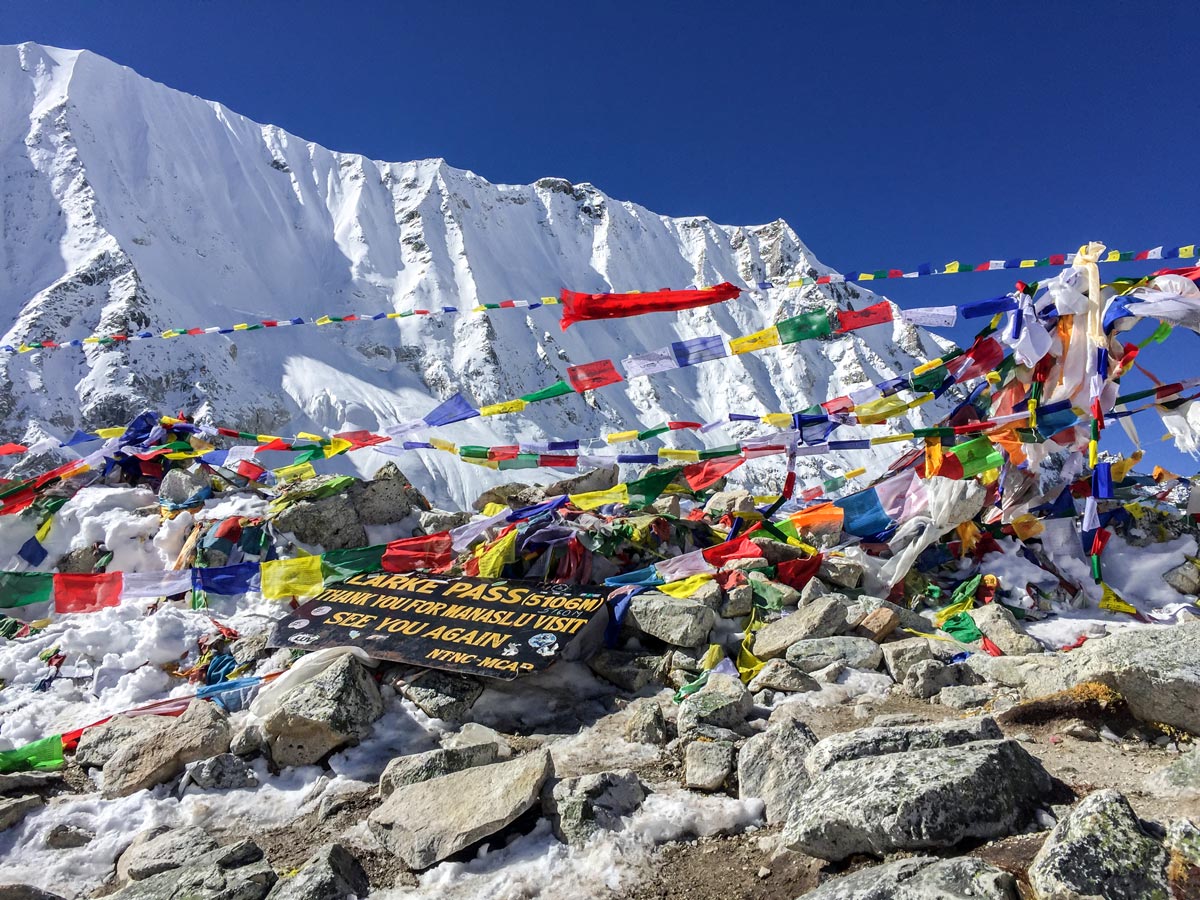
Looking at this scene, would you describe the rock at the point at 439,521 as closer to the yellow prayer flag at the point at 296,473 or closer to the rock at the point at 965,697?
the yellow prayer flag at the point at 296,473

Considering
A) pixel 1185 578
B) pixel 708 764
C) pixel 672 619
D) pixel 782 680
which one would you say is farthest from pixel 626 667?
pixel 1185 578

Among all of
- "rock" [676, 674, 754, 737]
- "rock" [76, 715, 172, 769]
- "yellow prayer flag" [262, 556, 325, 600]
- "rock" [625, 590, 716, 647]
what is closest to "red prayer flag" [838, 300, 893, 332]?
"rock" [625, 590, 716, 647]

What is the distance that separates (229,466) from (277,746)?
7206mm

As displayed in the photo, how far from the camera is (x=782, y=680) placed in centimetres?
504

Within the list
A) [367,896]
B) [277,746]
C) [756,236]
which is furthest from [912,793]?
[756,236]

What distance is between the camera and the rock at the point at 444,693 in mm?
5039

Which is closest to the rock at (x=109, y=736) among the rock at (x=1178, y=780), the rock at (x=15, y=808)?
the rock at (x=15, y=808)

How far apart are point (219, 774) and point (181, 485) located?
685 cm

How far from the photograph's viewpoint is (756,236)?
463ft

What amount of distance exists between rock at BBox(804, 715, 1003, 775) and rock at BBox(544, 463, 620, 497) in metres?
7.08

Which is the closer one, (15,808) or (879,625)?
(15,808)

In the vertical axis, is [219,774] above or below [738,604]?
below

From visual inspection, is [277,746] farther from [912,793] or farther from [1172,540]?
[1172,540]

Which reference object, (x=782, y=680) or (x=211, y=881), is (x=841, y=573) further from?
(x=211, y=881)
